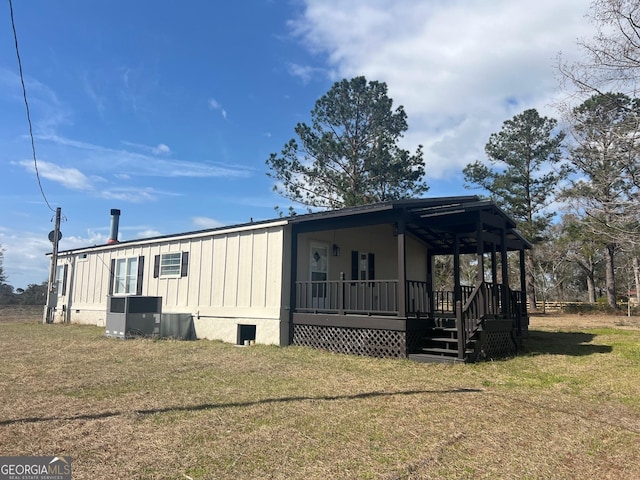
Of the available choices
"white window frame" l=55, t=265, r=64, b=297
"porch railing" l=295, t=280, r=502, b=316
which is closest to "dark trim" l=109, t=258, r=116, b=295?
"white window frame" l=55, t=265, r=64, b=297

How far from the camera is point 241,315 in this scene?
12.1 meters

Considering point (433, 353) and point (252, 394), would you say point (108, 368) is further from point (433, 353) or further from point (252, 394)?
point (433, 353)

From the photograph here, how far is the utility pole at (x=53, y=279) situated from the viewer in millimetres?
18672

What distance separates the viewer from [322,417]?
495 centimetres

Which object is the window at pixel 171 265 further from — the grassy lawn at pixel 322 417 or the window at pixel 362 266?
the grassy lawn at pixel 322 417

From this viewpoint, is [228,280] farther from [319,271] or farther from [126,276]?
[126,276]

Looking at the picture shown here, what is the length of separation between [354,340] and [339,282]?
1.37 meters

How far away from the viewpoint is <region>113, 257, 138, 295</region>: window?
15.8 meters

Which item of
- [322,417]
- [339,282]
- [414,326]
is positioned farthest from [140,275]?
[322,417]

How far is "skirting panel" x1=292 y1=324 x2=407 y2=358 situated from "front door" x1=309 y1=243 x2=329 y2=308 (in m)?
0.89

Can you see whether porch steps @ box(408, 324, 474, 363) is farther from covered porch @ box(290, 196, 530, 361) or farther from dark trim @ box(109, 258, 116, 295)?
dark trim @ box(109, 258, 116, 295)

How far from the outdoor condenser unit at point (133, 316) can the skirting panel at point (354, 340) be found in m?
4.68

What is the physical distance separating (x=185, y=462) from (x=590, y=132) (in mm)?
13894

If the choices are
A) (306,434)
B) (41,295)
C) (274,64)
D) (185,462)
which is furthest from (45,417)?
(41,295)
